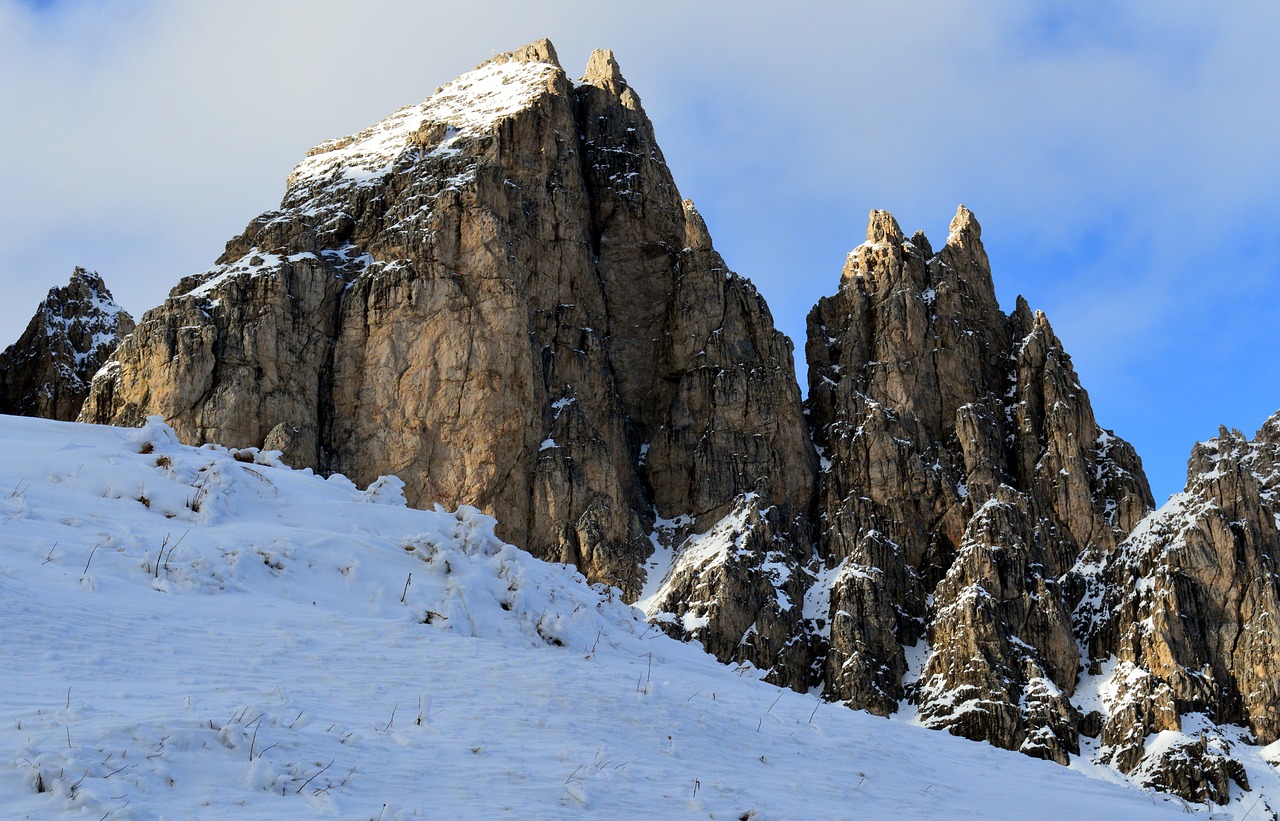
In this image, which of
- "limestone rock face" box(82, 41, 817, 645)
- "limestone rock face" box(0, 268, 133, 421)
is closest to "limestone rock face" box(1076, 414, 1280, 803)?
"limestone rock face" box(82, 41, 817, 645)

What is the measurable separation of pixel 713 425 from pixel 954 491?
53.0 feet

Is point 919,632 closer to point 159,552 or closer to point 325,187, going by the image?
point 325,187

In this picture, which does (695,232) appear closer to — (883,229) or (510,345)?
(883,229)

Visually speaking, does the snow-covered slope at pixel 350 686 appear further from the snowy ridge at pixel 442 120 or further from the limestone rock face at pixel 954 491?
the snowy ridge at pixel 442 120

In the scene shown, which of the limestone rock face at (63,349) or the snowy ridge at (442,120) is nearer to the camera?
the limestone rock face at (63,349)

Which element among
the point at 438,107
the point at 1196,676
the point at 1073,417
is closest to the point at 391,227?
the point at 438,107

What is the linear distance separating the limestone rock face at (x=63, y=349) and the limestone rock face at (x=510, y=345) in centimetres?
1171

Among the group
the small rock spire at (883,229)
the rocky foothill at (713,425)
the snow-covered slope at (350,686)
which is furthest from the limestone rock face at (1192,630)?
the snow-covered slope at (350,686)

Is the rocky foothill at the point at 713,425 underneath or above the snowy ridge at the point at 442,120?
underneath

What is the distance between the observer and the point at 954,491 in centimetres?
7944

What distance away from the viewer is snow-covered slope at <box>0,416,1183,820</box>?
25.9 ft

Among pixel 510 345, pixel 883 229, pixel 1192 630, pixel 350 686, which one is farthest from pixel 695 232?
pixel 350 686

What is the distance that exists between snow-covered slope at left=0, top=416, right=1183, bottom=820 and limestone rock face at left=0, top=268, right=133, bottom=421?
67.1 m

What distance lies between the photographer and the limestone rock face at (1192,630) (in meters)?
65.8
